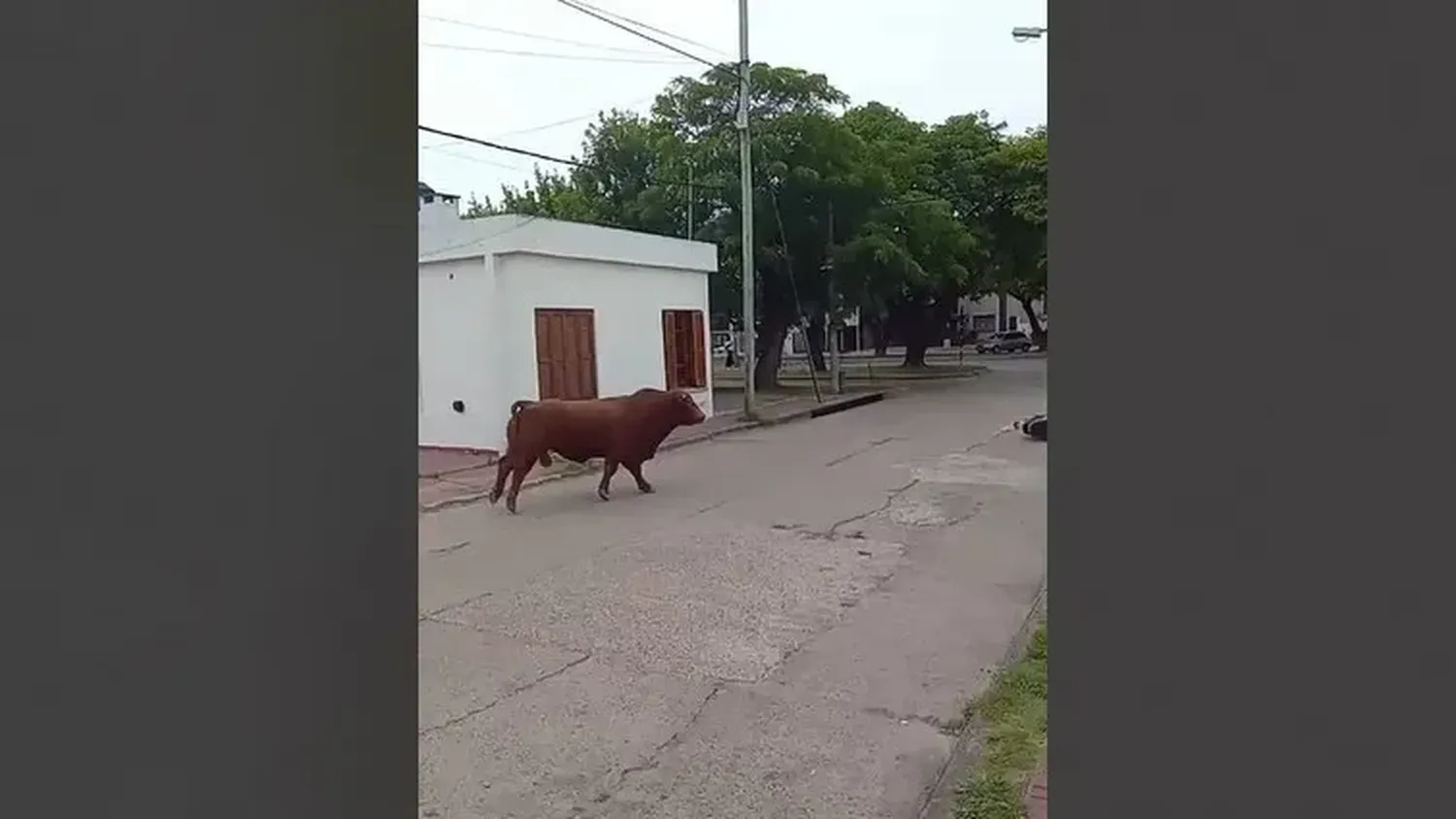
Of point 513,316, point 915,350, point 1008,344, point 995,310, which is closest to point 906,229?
point 915,350

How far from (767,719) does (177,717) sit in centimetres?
212

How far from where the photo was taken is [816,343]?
1684 centimetres

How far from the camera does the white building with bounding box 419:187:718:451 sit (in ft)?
26.8

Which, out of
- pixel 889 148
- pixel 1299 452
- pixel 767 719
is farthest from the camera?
pixel 889 148

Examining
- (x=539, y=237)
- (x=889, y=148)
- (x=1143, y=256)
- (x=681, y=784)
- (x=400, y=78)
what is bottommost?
(x=681, y=784)

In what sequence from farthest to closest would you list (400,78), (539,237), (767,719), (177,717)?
(539,237) → (767,719) → (400,78) → (177,717)

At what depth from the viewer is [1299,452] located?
0.84 metres

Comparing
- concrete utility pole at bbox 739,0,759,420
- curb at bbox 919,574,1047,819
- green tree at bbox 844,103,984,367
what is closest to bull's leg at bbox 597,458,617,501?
curb at bbox 919,574,1047,819

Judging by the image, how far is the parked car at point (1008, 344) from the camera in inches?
1051

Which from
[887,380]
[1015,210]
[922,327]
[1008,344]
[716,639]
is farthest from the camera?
[1008,344]

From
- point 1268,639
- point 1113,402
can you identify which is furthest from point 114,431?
point 1268,639

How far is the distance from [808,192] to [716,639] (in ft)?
32.1

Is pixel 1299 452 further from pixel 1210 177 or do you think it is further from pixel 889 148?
pixel 889 148

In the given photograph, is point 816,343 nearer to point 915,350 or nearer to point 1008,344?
point 915,350
